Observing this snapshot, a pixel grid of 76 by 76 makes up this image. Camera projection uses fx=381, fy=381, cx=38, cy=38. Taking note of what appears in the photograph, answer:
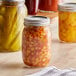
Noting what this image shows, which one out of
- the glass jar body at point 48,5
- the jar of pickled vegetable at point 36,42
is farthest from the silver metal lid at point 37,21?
the glass jar body at point 48,5

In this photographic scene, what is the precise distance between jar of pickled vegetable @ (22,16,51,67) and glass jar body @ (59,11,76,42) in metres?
0.24

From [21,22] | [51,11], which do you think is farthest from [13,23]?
[51,11]

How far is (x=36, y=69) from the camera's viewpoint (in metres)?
1.07

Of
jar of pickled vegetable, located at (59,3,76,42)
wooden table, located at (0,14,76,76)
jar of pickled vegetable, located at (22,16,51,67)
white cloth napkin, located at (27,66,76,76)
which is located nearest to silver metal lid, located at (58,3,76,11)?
jar of pickled vegetable, located at (59,3,76,42)

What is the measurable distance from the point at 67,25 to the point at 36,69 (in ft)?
1.00

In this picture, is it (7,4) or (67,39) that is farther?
(67,39)

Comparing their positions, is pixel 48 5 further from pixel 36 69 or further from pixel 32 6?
pixel 36 69

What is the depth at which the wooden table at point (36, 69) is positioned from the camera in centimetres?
106

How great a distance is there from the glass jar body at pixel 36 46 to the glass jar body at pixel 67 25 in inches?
9.6

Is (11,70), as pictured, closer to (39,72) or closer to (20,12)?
(39,72)

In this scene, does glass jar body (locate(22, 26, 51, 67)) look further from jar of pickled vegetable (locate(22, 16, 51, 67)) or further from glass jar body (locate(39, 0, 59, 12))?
glass jar body (locate(39, 0, 59, 12))

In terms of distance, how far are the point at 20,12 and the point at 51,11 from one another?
0.38 metres

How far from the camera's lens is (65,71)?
1.01m

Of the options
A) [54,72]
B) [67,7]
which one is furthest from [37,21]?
[67,7]
